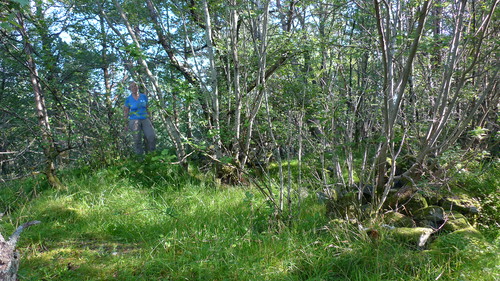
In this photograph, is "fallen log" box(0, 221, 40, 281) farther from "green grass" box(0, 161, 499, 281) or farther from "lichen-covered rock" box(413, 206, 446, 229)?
"lichen-covered rock" box(413, 206, 446, 229)

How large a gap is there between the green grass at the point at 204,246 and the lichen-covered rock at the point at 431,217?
52 centimetres

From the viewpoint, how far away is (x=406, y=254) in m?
2.45

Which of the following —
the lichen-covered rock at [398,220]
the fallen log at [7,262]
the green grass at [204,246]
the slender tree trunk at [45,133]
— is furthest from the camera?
the slender tree trunk at [45,133]

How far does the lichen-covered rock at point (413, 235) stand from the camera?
269cm

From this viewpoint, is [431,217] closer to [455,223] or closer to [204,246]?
[455,223]

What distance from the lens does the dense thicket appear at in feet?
10.1

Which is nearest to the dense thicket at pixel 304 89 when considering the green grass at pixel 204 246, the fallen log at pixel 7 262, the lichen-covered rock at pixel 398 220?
the lichen-covered rock at pixel 398 220

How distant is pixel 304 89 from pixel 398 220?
1685mm

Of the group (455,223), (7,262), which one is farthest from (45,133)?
(455,223)

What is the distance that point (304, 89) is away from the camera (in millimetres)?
3342

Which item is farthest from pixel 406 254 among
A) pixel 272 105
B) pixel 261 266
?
pixel 272 105

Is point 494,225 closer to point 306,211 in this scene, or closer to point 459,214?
point 459,214

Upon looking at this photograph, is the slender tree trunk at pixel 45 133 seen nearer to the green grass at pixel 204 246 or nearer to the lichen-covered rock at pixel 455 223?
the green grass at pixel 204 246

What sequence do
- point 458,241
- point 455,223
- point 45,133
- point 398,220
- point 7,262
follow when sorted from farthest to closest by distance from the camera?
point 45,133 → point 398,220 → point 455,223 → point 458,241 → point 7,262
